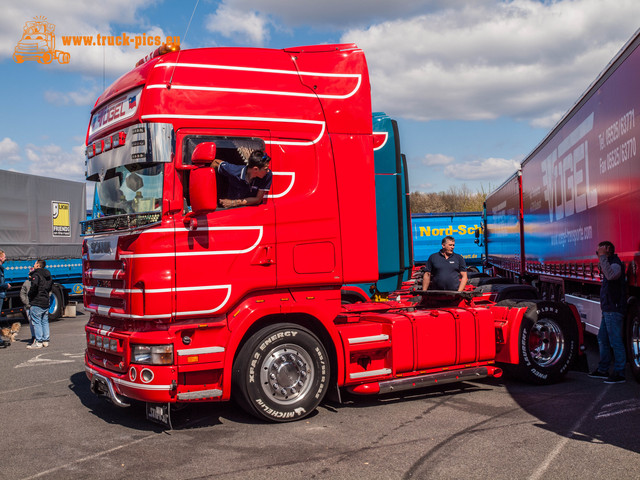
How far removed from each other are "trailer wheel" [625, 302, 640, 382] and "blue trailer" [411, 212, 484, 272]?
18612mm

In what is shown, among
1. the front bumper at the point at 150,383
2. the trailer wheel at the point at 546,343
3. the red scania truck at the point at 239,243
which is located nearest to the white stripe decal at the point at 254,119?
the red scania truck at the point at 239,243

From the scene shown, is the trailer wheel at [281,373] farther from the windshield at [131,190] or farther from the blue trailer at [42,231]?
the blue trailer at [42,231]

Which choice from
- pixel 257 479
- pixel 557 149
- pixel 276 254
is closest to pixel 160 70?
pixel 276 254

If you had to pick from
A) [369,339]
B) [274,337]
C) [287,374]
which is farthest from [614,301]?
[274,337]

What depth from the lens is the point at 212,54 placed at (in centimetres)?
675

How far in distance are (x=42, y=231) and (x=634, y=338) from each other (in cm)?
Answer: 1588

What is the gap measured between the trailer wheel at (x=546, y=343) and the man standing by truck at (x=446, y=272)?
985mm

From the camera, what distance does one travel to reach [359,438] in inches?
245

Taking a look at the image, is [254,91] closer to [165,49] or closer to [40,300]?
[165,49]

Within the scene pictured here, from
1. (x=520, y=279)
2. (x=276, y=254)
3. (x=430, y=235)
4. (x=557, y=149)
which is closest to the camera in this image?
(x=276, y=254)

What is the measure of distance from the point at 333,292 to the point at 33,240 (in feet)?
45.9

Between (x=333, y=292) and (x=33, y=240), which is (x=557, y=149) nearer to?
(x=333, y=292)

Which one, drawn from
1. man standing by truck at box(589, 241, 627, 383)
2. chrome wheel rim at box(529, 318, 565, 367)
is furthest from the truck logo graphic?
man standing by truck at box(589, 241, 627, 383)

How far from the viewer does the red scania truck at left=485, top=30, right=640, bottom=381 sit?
8477 mm
